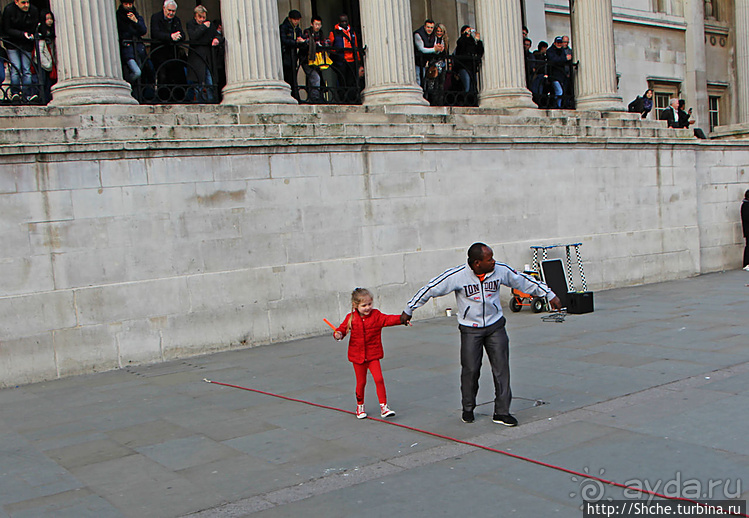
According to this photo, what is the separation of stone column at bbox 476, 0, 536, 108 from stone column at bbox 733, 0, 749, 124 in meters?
11.2

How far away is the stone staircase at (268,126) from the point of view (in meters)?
11.5

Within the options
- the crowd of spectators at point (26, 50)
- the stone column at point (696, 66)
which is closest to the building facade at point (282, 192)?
the crowd of spectators at point (26, 50)

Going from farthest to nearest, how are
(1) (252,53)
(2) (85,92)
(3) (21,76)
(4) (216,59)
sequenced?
(4) (216,59)
(1) (252,53)
(3) (21,76)
(2) (85,92)

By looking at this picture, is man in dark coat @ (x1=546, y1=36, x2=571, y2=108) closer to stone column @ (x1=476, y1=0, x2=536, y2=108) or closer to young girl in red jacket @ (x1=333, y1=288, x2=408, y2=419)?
stone column @ (x1=476, y1=0, x2=536, y2=108)

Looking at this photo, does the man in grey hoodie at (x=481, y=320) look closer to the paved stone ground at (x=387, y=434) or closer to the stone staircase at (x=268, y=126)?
the paved stone ground at (x=387, y=434)

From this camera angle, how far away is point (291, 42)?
1466cm

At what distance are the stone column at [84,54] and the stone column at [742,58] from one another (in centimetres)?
1960

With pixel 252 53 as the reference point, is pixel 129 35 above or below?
above

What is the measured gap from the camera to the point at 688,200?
18.7 m

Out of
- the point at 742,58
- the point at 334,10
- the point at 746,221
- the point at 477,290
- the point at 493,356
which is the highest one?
the point at 334,10

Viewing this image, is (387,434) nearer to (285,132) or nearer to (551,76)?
(285,132)

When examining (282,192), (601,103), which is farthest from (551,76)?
(282,192)

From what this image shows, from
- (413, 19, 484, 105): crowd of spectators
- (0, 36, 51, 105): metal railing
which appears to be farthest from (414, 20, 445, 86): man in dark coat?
(0, 36, 51, 105): metal railing

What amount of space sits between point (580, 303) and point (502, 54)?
19.4 feet
